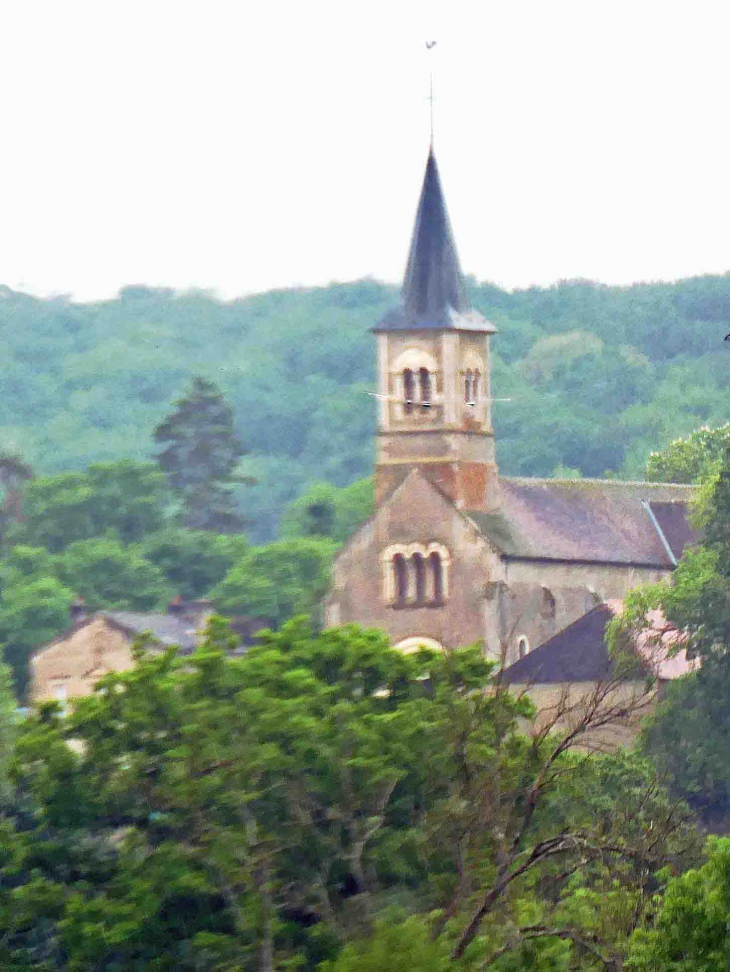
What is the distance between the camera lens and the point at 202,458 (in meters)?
149

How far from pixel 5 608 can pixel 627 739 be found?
132 ft

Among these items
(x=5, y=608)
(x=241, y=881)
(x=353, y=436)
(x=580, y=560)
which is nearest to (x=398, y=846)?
(x=241, y=881)

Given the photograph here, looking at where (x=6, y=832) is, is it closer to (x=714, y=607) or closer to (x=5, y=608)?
(x=714, y=607)

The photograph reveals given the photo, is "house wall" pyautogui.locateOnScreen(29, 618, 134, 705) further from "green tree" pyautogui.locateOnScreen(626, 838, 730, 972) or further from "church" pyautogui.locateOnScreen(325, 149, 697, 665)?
"green tree" pyautogui.locateOnScreen(626, 838, 730, 972)

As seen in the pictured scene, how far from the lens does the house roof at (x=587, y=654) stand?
83.4m

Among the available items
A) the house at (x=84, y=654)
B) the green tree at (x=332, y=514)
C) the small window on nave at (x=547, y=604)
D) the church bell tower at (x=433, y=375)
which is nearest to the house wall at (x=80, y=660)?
the house at (x=84, y=654)

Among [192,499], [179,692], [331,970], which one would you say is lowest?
[331,970]

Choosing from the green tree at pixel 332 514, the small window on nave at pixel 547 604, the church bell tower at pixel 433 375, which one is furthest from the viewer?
the green tree at pixel 332 514

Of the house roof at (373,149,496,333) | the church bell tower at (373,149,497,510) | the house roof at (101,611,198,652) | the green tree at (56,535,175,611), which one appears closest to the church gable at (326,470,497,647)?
the church bell tower at (373,149,497,510)

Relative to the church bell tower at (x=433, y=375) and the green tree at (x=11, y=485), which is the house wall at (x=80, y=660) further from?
the green tree at (x=11, y=485)

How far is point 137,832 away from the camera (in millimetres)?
50531

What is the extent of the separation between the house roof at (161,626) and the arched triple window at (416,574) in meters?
15.2

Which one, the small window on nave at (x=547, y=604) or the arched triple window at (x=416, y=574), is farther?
the arched triple window at (x=416, y=574)

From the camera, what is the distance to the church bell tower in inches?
3642
